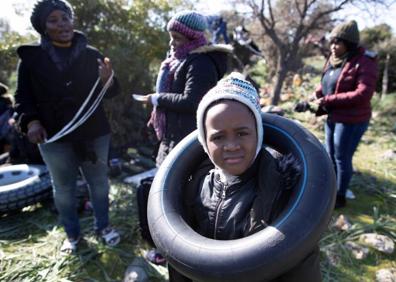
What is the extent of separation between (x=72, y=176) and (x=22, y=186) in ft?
3.42

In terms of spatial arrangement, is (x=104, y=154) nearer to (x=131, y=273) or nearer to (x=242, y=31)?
(x=131, y=273)

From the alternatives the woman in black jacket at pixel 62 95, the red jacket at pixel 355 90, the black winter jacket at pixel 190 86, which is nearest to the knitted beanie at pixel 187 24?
the black winter jacket at pixel 190 86

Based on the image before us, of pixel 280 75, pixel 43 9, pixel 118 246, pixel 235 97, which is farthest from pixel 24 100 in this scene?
pixel 280 75

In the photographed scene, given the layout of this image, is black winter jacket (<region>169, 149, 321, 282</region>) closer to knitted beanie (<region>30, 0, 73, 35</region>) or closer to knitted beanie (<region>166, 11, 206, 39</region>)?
knitted beanie (<region>166, 11, 206, 39</region>)

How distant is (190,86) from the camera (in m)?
2.19

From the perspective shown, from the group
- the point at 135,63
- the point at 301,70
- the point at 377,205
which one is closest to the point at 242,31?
the point at 301,70

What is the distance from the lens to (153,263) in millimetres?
2787

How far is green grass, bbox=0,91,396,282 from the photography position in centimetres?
271

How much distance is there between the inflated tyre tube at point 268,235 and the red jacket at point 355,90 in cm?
178

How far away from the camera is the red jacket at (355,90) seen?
116 inches

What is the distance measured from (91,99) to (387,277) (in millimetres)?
2609

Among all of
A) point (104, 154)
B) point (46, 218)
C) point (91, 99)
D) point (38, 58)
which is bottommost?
point (46, 218)

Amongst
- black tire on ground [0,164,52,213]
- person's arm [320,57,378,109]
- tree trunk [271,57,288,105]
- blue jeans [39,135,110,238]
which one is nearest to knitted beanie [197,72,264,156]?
blue jeans [39,135,110,238]

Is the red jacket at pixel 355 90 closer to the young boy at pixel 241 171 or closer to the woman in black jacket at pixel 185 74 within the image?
the woman in black jacket at pixel 185 74
